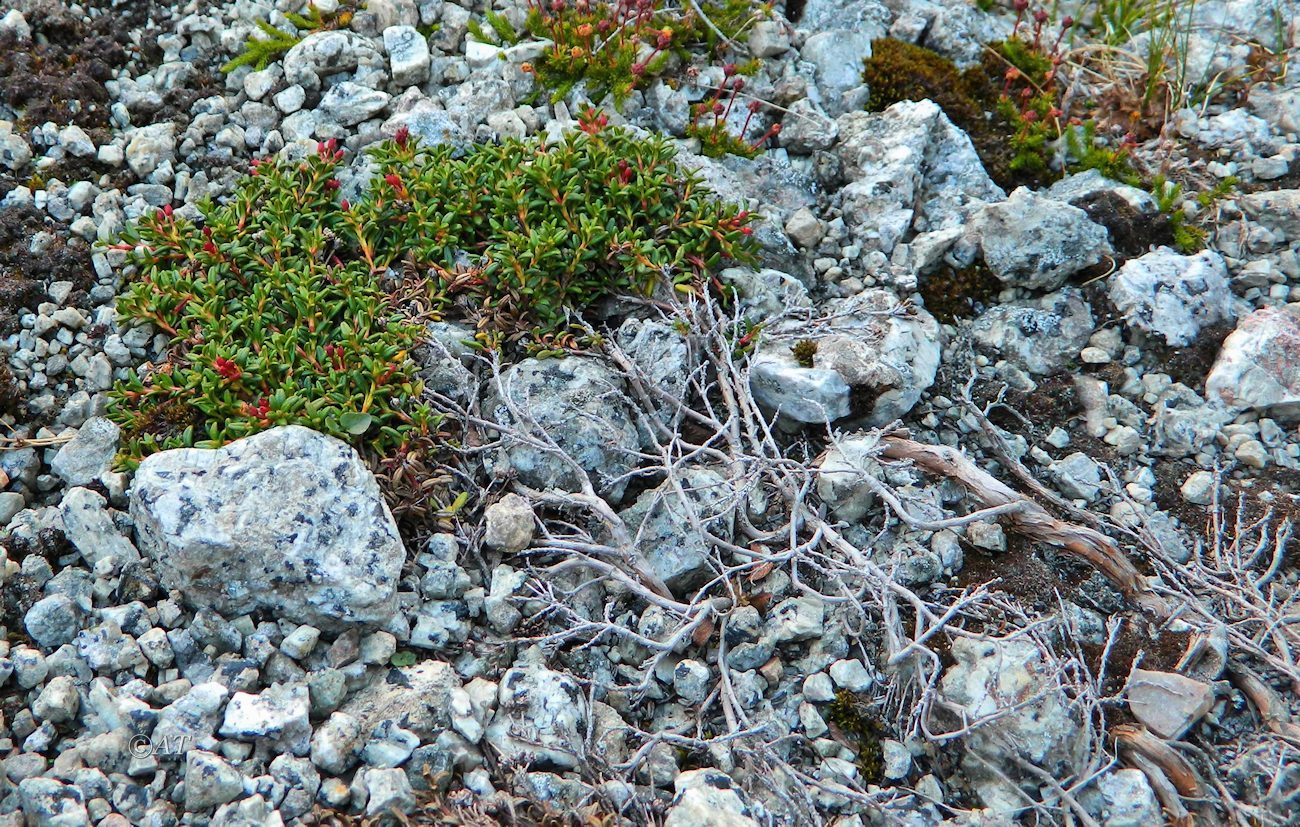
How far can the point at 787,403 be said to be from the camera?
4926 millimetres

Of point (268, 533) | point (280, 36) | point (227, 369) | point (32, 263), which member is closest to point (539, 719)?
point (268, 533)

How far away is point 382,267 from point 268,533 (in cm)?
170

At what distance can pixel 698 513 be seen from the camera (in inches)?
178

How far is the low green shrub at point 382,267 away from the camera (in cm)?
452

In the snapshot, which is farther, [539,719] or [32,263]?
[32,263]

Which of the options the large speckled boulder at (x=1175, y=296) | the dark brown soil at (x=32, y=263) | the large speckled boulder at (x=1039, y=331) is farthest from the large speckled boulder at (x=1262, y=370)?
the dark brown soil at (x=32, y=263)

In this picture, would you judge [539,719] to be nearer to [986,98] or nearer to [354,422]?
[354,422]

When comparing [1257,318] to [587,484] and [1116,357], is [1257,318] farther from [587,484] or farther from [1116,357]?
[587,484]

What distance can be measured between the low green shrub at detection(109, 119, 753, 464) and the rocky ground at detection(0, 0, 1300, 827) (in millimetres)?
206

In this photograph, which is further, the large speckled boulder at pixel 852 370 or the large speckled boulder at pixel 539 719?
the large speckled boulder at pixel 852 370

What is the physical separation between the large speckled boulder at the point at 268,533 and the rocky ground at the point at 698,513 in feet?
0.06

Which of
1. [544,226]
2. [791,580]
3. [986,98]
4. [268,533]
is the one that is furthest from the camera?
Answer: [986,98]

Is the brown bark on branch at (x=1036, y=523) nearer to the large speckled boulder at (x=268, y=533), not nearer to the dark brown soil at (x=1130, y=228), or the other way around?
the dark brown soil at (x=1130, y=228)

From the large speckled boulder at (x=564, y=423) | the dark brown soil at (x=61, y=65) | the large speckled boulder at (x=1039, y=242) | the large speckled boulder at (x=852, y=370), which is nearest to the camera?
the large speckled boulder at (x=564, y=423)
